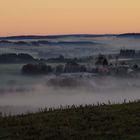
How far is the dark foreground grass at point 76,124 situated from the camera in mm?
15969

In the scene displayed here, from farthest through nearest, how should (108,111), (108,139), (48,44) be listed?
(48,44)
(108,111)
(108,139)

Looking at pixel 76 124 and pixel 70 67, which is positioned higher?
pixel 76 124

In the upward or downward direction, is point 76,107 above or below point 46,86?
above

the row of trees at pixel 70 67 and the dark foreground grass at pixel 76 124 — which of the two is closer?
the dark foreground grass at pixel 76 124

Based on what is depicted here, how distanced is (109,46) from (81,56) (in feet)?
14.3

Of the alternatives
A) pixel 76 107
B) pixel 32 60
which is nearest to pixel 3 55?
pixel 32 60

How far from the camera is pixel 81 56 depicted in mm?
72312

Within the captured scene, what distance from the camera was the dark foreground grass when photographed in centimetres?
1597

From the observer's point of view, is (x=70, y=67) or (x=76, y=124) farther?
(x=70, y=67)

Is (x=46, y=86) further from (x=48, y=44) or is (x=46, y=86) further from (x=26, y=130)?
(x=26, y=130)

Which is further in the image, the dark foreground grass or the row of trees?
the row of trees

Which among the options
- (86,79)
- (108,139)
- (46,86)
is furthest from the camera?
(46,86)

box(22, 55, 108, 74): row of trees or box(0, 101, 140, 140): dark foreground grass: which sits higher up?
box(0, 101, 140, 140): dark foreground grass

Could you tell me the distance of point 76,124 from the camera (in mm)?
17094
